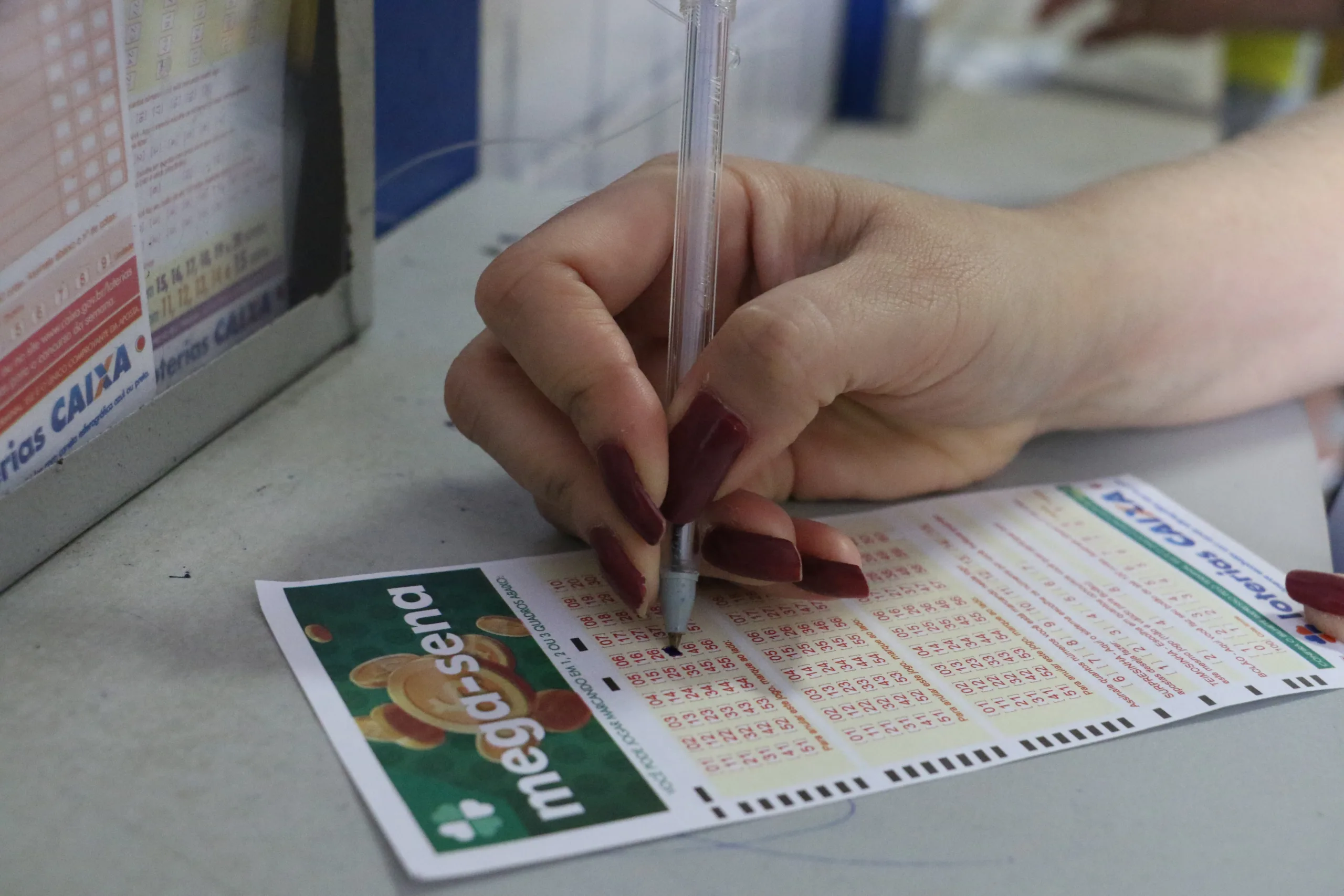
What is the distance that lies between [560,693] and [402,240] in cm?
48

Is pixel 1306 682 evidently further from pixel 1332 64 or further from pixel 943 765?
pixel 1332 64

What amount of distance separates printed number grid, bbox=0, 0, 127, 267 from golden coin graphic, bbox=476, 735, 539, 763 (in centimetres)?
24

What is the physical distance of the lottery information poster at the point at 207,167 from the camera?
1.62 feet

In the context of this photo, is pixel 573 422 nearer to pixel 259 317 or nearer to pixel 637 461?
pixel 637 461

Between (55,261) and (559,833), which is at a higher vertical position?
(55,261)

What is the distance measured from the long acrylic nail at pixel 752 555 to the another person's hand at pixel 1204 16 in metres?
1.15

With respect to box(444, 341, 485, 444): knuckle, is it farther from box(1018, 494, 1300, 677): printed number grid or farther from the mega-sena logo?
box(1018, 494, 1300, 677): printed number grid

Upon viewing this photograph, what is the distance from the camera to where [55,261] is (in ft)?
1.47

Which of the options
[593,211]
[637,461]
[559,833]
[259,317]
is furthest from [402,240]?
[559,833]

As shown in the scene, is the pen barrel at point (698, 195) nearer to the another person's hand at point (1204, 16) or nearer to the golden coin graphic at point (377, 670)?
the golden coin graphic at point (377, 670)

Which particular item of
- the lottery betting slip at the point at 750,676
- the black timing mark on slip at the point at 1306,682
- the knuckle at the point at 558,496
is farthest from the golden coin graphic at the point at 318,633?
the black timing mark on slip at the point at 1306,682

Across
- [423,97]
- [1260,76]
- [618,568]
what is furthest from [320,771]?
[1260,76]

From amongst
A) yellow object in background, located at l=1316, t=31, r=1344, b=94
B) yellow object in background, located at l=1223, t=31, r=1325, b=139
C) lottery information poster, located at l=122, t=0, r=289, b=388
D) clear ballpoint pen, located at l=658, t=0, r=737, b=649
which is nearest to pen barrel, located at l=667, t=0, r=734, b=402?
clear ballpoint pen, located at l=658, t=0, r=737, b=649

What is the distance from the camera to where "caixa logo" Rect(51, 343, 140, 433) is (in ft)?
1.53
